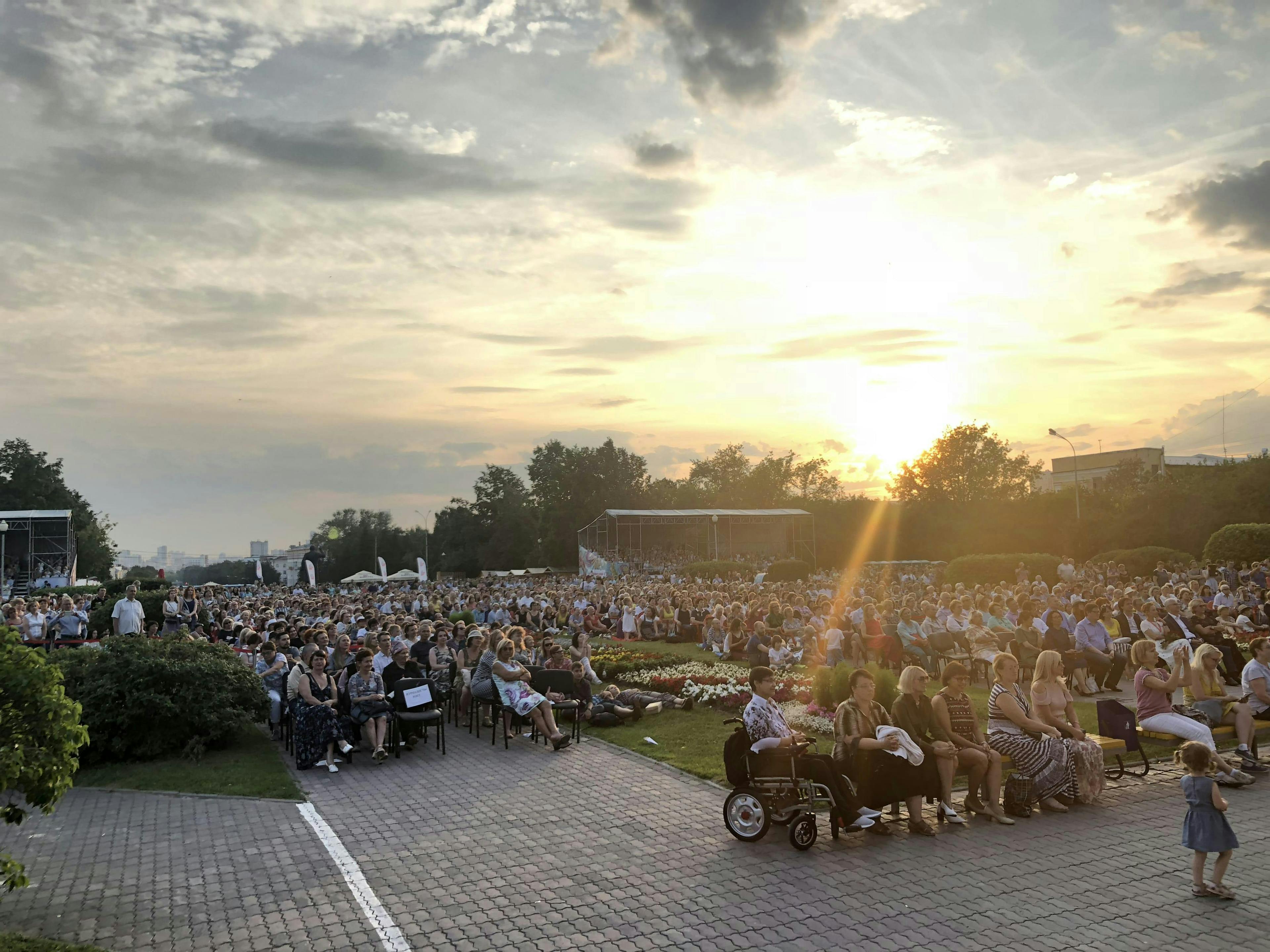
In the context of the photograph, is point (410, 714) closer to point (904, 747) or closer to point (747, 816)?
point (747, 816)

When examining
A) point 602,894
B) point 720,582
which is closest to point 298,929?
point 602,894

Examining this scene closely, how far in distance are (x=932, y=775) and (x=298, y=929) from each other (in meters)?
4.98

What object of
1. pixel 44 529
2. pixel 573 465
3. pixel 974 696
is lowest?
pixel 974 696

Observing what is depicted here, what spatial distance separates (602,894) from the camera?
6.14 m

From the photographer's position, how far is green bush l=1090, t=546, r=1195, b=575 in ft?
118

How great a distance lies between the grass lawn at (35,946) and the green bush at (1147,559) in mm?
37723

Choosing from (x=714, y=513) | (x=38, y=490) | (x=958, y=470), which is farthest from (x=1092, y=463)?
(x=38, y=490)

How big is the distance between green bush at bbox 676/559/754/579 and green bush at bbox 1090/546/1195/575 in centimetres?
1722

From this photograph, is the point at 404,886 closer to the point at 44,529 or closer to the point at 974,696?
the point at 974,696

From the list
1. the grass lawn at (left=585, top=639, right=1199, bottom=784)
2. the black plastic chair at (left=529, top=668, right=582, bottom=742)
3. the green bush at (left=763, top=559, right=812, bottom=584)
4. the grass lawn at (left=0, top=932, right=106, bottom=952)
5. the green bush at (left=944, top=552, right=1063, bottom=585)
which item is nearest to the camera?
the grass lawn at (left=0, top=932, right=106, bottom=952)

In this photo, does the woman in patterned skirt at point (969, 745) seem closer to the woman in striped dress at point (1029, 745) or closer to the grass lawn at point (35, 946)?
the woman in striped dress at point (1029, 745)

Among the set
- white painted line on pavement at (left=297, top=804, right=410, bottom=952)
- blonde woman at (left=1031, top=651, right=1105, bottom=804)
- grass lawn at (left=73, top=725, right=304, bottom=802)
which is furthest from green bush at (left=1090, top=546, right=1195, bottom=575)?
white painted line on pavement at (left=297, top=804, right=410, bottom=952)

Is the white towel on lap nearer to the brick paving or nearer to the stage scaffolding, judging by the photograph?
the brick paving

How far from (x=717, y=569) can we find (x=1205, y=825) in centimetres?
4418
